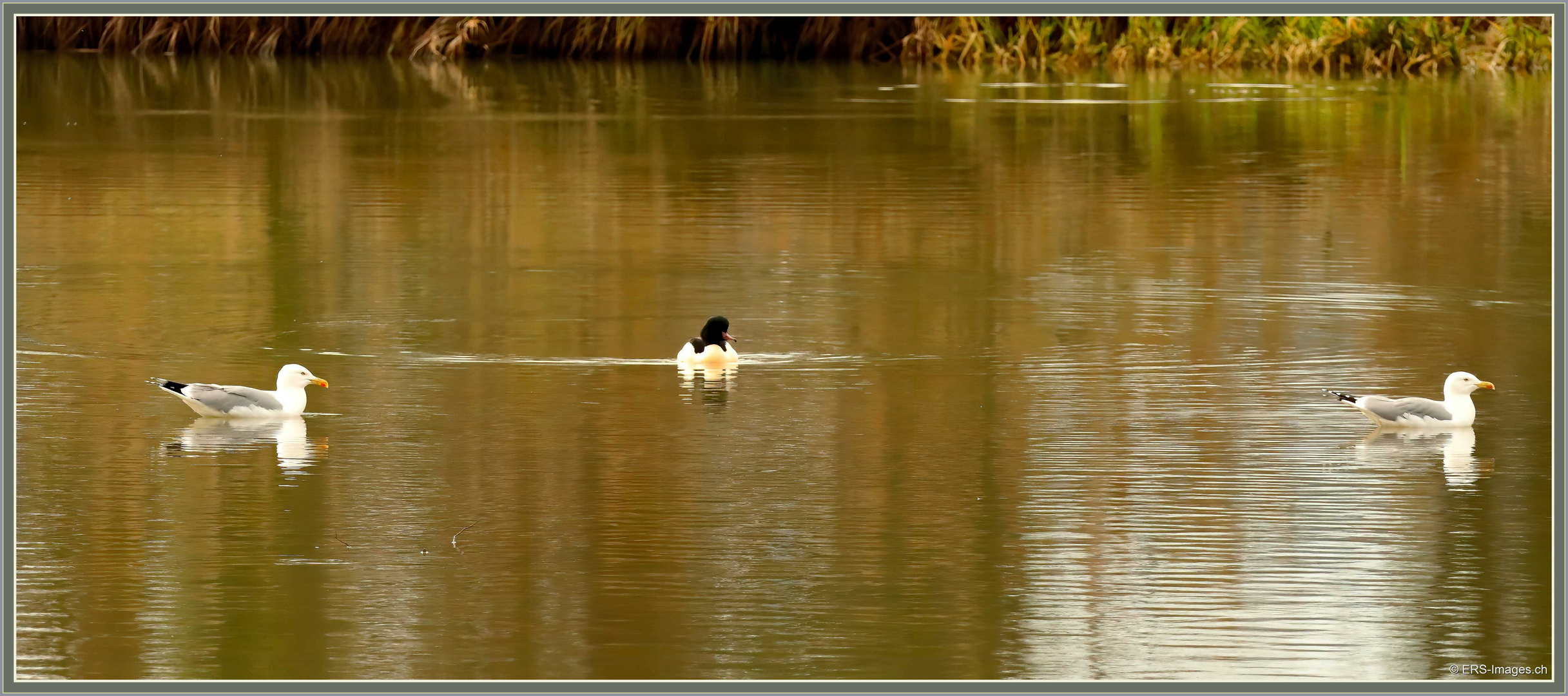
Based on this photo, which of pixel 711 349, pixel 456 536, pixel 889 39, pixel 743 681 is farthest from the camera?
pixel 889 39

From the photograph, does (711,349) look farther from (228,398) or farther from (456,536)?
(456,536)

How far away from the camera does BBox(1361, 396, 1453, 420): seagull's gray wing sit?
31.0ft

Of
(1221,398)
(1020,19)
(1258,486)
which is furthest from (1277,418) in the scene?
(1020,19)

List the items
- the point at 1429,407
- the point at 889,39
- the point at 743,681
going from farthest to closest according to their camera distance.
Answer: the point at 889,39
the point at 1429,407
the point at 743,681

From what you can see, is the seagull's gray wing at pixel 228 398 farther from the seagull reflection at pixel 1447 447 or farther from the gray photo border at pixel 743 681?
the seagull reflection at pixel 1447 447

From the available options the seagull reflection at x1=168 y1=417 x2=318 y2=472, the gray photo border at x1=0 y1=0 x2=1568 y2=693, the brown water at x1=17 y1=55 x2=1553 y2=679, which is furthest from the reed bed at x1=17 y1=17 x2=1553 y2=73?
the seagull reflection at x1=168 y1=417 x2=318 y2=472

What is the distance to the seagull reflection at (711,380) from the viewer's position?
1026cm

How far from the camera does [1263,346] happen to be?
37.7ft

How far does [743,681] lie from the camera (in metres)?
6.17

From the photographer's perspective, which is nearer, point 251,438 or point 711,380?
point 251,438

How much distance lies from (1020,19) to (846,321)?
24.6 m

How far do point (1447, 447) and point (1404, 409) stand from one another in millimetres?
282

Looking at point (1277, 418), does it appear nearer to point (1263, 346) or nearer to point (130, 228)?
point (1263, 346)

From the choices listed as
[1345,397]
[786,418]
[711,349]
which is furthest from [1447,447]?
[711,349]
